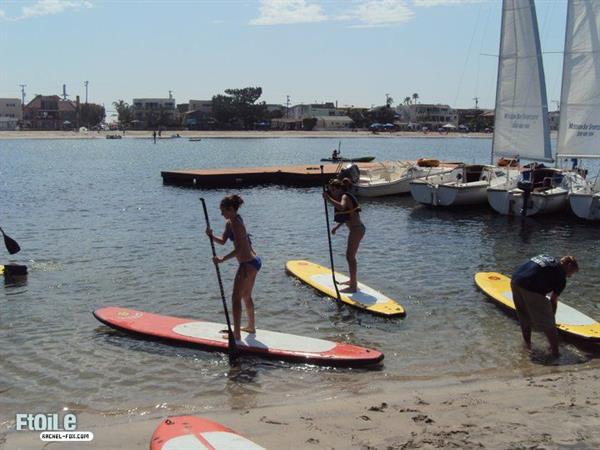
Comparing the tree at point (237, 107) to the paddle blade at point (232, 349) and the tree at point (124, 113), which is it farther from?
the paddle blade at point (232, 349)

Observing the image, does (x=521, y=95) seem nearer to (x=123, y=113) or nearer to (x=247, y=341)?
(x=247, y=341)

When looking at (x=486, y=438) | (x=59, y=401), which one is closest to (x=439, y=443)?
(x=486, y=438)

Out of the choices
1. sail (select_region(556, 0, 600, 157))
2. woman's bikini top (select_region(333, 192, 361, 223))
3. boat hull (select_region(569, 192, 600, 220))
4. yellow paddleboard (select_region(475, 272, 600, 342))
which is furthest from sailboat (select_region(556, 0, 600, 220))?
woman's bikini top (select_region(333, 192, 361, 223))

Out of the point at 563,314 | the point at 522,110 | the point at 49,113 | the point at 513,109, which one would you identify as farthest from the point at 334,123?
the point at 563,314

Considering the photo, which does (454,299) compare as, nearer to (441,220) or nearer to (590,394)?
(590,394)

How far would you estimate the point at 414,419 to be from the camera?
6965 millimetres

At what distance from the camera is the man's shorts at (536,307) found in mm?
8891

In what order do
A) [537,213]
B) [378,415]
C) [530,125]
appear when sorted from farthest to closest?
[530,125], [537,213], [378,415]

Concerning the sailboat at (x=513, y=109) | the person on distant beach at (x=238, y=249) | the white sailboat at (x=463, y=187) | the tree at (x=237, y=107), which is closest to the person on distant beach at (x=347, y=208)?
the person on distant beach at (x=238, y=249)

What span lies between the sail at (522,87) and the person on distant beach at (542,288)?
18.7 metres

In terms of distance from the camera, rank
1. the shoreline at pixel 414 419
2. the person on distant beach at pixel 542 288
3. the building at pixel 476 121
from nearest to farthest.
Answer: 1. the shoreline at pixel 414 419
2. the person on distant beach at pixel 542 288
3. the building at pixel 476 121

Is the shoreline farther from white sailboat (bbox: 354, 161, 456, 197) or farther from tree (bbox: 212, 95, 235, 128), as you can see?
tree (bbox: 212, 95, 235, 128)

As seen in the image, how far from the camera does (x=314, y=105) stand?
192 m

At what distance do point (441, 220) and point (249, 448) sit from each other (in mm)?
19784
